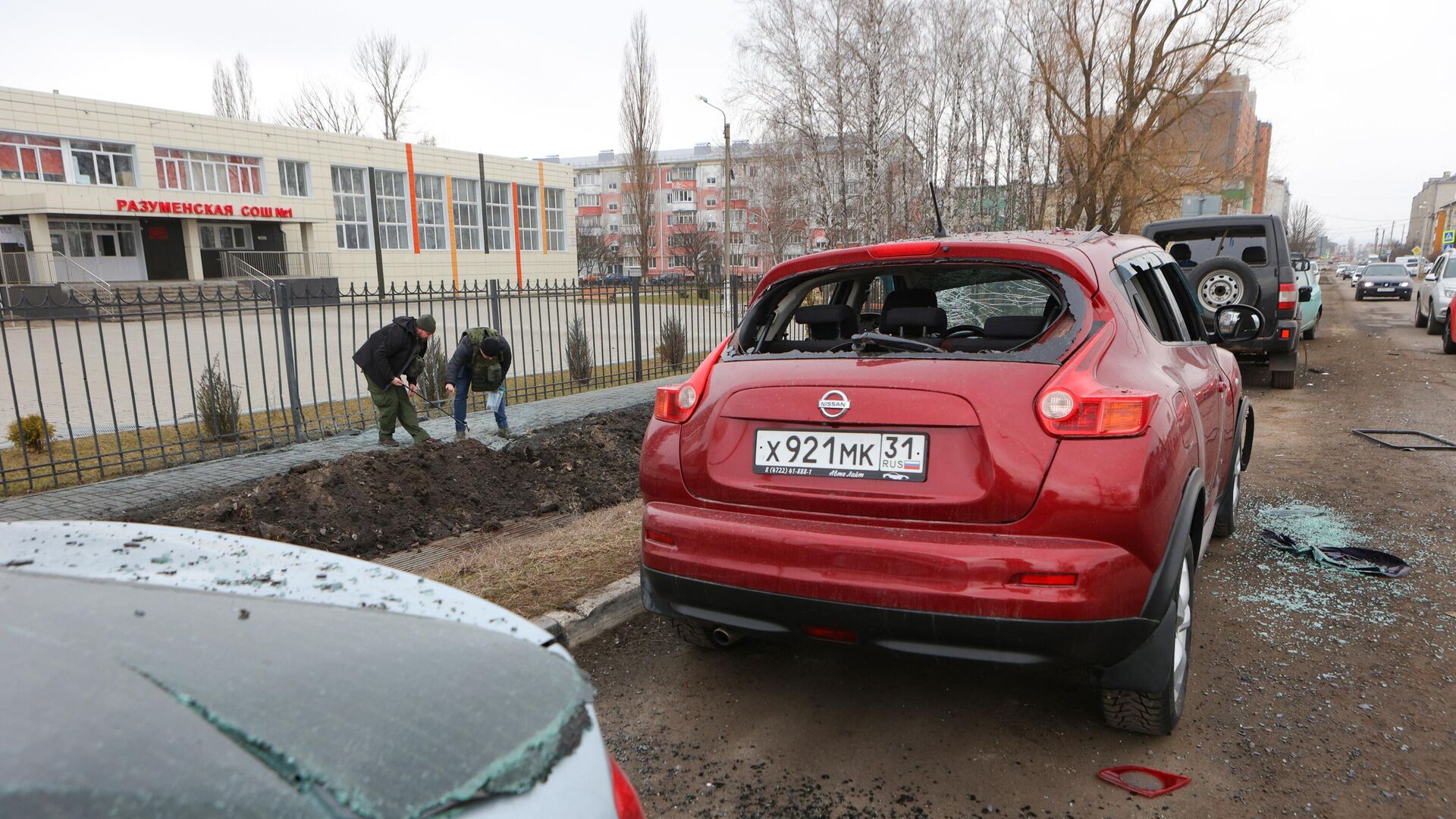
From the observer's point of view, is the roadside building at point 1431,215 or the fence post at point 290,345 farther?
the roadside building at point 1431,215

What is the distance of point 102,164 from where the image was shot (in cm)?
3688

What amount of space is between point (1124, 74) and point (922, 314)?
26.8 meters

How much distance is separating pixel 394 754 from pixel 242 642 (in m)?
0.38

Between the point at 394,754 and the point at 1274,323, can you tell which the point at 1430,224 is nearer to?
the point at 1274,323

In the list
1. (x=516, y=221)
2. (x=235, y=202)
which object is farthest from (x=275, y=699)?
(x=516, y=221)

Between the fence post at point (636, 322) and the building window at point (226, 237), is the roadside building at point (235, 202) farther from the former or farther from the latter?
the fence post at point (636, 322)

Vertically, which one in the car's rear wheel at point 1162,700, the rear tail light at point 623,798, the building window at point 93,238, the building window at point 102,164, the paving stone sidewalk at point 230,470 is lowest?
the paving stone sidewalk at point 230,470

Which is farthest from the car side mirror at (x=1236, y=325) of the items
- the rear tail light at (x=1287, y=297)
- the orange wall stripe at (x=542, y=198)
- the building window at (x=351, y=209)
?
the orange wall stripe at (x=542, y=198)

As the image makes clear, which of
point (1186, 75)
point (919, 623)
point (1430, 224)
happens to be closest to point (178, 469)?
point (919, 623)

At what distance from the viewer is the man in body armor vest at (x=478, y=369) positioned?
343 inches

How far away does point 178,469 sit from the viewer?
24.3 feet

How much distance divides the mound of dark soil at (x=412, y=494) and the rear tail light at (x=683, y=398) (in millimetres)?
2990

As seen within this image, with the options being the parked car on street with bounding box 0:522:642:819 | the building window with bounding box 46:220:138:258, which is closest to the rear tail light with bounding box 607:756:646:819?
the parked car on street with bounding box 0:522:642:819

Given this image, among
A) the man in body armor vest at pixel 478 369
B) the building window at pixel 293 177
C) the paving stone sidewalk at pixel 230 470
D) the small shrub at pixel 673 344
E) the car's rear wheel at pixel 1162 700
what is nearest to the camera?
the car's rear wheel at pixel 1162 700
